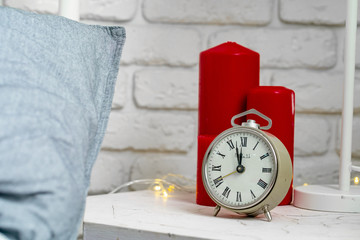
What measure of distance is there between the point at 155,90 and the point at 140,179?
0.76 feet

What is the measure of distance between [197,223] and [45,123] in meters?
0.31

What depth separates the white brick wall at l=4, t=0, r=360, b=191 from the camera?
1.27 m

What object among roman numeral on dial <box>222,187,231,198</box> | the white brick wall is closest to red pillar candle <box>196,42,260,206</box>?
roman numeral on dial <box>222,187,231,198</box>

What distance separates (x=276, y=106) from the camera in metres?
0.98

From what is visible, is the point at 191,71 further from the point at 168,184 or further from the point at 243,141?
the point at 243,141

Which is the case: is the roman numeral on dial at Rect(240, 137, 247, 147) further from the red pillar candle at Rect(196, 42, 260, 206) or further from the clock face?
the red pillar candle at Rect(196, 42, 260, 206)

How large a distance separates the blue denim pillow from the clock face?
8.3 inches

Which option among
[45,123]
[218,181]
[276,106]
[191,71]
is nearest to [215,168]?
[218,181]

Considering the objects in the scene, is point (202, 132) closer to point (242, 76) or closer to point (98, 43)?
point (242, 76)

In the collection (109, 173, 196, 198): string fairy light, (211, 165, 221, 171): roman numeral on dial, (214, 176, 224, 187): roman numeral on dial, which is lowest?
(109, 173, 196, 198): string fairy light

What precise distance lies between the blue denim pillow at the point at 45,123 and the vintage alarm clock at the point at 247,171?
0.21m

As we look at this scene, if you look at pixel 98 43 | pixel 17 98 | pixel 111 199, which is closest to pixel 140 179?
pixel 111 199

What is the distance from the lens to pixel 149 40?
1296mm

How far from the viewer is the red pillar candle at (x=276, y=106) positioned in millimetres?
978
